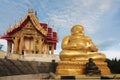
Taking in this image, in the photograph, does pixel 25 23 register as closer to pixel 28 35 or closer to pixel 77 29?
pixel 28 35

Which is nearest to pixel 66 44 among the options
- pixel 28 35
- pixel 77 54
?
pixel 77 54

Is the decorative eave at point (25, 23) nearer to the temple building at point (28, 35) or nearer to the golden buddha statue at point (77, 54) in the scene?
the temple building at point (28, 35)

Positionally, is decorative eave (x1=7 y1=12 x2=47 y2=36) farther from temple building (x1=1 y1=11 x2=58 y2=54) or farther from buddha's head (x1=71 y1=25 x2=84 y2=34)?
buddha's head (x1=71 y1=25 x2=84 y2=34)

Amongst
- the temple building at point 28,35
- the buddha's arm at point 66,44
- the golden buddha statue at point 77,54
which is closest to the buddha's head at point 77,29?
the golden buddha statue at point 77,54

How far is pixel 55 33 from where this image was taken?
35719 millimetres

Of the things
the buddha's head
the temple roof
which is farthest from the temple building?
the buddha's head

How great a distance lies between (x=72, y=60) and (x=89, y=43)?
1831 millimetres

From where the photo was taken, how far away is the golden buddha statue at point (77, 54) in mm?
15578

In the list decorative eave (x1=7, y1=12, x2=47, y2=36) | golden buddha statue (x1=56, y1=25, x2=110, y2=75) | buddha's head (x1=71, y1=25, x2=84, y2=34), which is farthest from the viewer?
decorative eave (x1=7, y1=12, x2=47, y2=36)

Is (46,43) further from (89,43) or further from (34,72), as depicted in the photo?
(89,43)

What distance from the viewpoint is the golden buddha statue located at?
15.6m

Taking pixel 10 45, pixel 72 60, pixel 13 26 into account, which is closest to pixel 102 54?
pixel 72 60

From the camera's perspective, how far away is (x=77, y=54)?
16.0 metres

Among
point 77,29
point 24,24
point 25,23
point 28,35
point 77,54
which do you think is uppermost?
point 25,23
